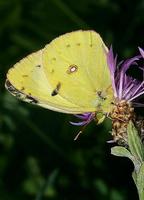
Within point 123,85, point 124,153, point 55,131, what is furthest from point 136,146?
point 55,131

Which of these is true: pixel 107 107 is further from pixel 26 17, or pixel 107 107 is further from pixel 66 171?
pixel 26 17

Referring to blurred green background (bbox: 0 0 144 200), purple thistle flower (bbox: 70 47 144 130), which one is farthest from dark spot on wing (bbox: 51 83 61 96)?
blurred green background (bbox: 0 0 144 200)

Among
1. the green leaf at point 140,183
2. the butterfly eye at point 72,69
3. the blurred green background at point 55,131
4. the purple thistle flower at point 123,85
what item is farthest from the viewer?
the blurred green background at point 55,131

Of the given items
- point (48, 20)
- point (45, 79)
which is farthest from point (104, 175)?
point (45, 79)

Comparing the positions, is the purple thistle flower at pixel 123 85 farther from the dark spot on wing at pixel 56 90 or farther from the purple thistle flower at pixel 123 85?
the dark spot on wing at pixel 56 90

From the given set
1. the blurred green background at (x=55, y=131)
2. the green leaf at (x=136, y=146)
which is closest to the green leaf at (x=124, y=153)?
the green leaf at (x=136, y=146)

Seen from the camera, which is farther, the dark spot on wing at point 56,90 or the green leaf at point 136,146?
the dark spot on wing at point 56,90

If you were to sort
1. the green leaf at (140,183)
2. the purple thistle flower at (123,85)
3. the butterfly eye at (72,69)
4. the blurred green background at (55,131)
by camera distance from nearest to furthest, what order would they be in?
the green leaf at (140,183) < the purple thistle flower at (123,85) < the butterfly eye at (72,69) < the blurred green background at (55,131)
